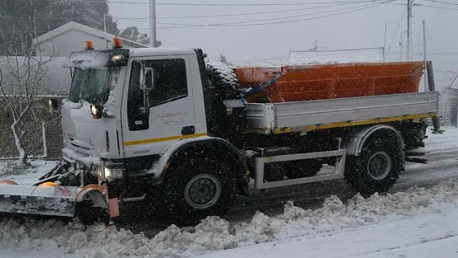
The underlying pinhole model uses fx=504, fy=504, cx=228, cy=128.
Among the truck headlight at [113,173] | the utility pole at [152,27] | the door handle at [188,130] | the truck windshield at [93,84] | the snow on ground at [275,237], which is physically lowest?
the snow on ground at [275,237]

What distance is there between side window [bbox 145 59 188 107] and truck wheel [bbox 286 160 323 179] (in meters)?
2.56

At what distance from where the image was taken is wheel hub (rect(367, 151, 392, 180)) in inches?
342

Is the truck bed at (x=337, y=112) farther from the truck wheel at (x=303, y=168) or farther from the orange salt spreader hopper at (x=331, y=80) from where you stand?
the truck wheel at (x=303, y=168)

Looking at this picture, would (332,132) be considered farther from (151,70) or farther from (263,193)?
(151,70)

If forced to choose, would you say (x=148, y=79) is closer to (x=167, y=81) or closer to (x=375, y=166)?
(x=167, y=81)

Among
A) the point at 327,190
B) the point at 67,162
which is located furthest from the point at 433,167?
the point at 67,162

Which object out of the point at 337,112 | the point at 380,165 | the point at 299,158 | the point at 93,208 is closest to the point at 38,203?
the point at 93,208

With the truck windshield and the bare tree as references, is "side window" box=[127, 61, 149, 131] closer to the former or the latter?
the truck windshield

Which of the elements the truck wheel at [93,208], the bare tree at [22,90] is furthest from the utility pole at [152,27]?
the truck wheel at [93,208]

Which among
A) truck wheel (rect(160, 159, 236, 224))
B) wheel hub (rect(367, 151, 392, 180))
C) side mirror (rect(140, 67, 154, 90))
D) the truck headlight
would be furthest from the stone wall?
wheel hub (rect(367, 151, 392, 180))

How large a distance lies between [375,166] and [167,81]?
13.4ft

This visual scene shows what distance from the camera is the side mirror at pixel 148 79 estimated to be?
6.39m

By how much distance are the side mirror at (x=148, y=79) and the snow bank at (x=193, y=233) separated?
1793 mm

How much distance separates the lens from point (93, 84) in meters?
6.90
